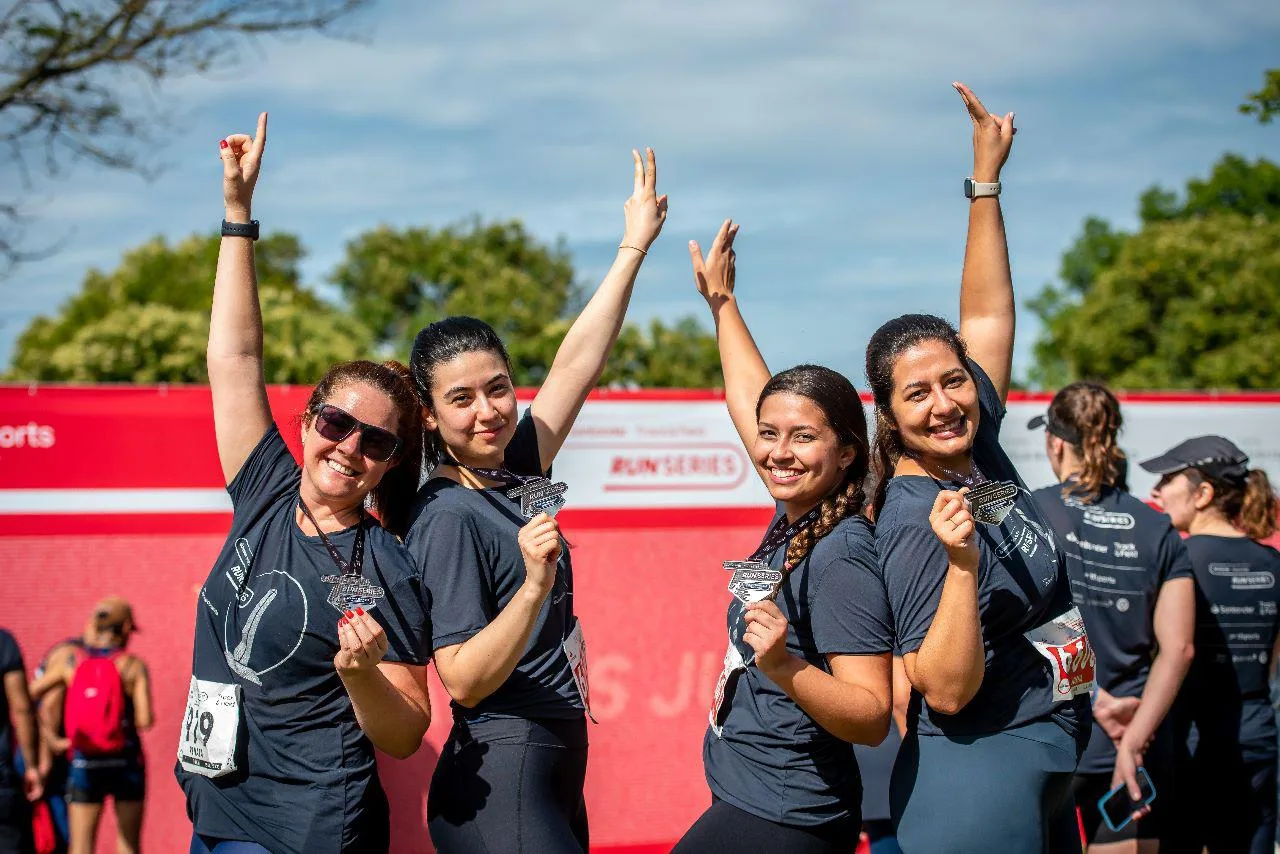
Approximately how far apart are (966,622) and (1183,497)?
2619 mm

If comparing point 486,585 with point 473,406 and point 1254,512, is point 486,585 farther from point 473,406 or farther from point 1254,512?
point 1254,512

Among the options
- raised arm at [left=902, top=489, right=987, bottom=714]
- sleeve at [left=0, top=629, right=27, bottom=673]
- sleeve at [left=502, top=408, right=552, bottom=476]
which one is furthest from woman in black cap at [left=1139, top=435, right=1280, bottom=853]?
sleeve at [left=0, top=629, right=27, bottom=673]

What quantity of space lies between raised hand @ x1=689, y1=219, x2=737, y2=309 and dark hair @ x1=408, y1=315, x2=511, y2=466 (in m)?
0.84

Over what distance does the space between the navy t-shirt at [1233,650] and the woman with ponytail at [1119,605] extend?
32 centimetres

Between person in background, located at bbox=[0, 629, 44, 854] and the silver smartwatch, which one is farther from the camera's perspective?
person in background, located at bbox=[0, 629, 44, 854]

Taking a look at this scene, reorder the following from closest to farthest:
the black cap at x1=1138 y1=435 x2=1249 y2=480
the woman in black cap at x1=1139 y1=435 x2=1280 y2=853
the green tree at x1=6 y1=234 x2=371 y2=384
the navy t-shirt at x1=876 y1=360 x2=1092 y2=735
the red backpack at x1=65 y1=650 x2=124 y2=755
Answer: the navy t-shirt at x1=876 y1=360 x2=1092 y2=735, the woman in black cap at x1=1139 y1=435 x2=1280 y2=853, the black cap at x1=1138 y1=435 x2=1249 y2=480, the red backpack at x1=65 y1=650 x2=124 y2=755, the green tree at x1=6 y1=234 x2=371 y2=384

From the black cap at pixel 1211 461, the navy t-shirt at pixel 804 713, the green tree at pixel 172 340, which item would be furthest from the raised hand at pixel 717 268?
the green tree at pixel 172 340

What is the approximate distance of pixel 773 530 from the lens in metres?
2.47

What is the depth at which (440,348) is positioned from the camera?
2.53 m

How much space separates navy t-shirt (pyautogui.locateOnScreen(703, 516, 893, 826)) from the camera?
2166 millimetres

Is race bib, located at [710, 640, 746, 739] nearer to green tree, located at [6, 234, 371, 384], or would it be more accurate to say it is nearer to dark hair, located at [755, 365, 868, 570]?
dark hair, located at [755, 365, 868, 570]

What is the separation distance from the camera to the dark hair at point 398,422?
244cm

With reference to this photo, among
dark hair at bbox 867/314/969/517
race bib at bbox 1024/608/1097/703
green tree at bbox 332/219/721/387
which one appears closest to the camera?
race bib at bbox 1024/608/1097/703

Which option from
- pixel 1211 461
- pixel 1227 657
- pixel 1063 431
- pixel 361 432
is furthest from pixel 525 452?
pixel 1227 657
